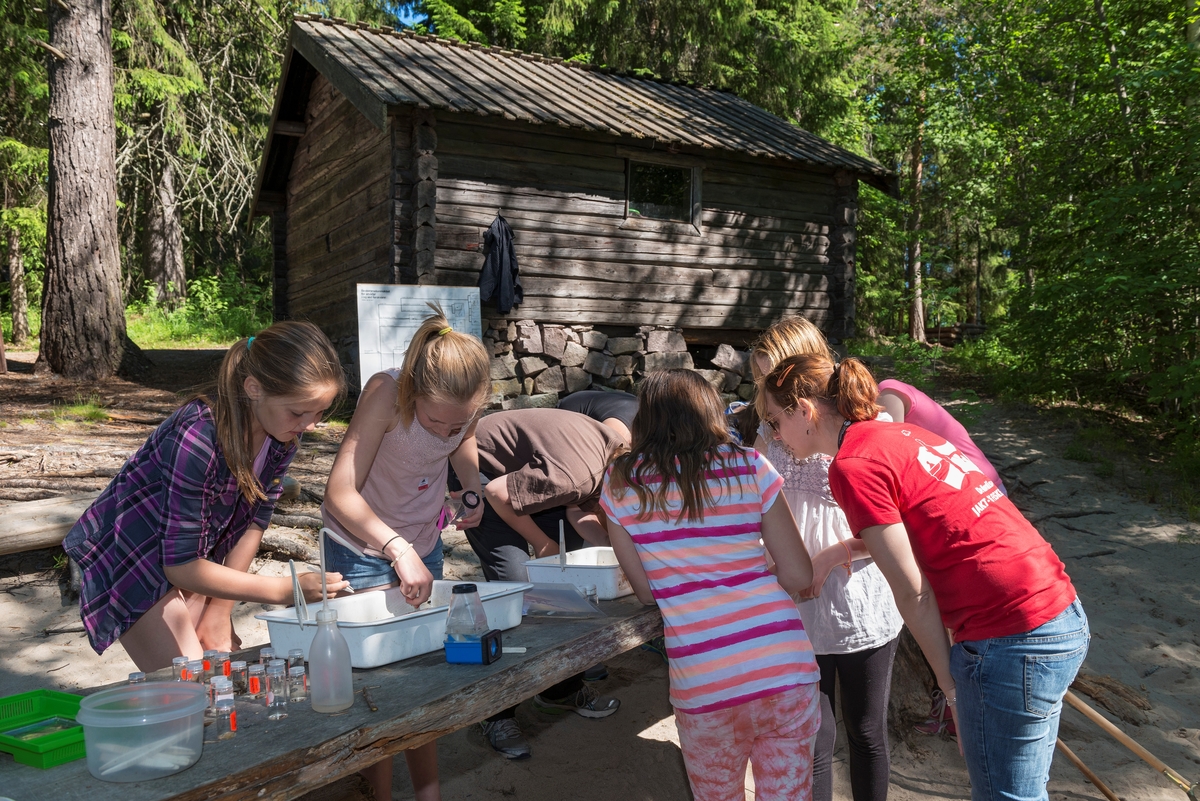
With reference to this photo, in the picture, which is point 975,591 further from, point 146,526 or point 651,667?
point 651,667

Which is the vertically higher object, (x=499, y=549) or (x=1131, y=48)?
(x=1131, y=48)

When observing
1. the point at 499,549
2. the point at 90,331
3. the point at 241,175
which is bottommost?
the point at 499,549

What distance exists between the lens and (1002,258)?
2566 centimetres

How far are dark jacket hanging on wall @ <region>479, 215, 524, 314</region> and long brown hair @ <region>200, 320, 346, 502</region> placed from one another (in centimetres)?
699

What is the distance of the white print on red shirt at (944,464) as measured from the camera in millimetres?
2115

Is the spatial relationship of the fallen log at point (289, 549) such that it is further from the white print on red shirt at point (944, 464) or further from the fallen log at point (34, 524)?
the white print on red shirt at point (944, 464)

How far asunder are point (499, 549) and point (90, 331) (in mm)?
8965

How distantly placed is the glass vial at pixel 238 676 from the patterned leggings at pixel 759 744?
3.62ft

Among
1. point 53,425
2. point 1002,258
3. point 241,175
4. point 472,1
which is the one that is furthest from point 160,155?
point 1002,258

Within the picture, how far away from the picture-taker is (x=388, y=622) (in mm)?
2158

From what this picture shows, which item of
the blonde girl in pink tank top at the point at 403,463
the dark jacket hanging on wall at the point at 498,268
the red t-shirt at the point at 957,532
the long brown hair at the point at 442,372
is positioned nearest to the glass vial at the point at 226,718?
the blonde girl in pink tank top at the point at 403,463

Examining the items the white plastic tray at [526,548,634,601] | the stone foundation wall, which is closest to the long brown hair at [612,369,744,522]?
the white plastic tray at [526,548,634,601]

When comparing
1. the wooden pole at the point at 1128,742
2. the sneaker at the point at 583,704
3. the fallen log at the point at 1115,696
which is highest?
the wooden pole at the point at 1128,742

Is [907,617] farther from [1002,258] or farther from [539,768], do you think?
[1002,258]
